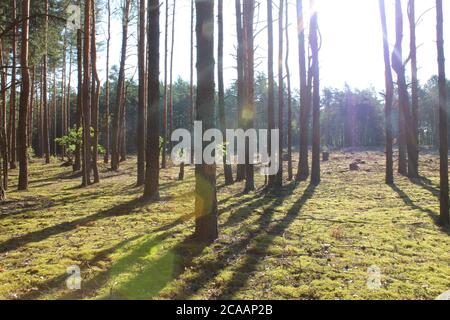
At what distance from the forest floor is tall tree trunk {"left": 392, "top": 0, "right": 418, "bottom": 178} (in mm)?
5565

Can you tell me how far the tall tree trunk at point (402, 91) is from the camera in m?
16.4

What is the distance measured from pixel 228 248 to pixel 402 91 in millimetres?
13174

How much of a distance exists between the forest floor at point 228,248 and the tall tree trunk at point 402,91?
556cm

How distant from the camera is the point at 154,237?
702 centimetres

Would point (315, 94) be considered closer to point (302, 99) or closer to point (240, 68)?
point (302, 99)

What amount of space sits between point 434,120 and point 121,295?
197 feet

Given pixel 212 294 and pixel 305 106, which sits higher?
pixel 305 106

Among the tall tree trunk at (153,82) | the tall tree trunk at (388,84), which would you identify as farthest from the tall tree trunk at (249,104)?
the tall tree trunk at (388,84)

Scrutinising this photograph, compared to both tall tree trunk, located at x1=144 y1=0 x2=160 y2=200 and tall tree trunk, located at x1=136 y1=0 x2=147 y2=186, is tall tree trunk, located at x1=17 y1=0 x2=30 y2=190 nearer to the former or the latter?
tall tree trunk, located at x1=136 y1=0 x2=147 y2=186

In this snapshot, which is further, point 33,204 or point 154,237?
point 33,204
